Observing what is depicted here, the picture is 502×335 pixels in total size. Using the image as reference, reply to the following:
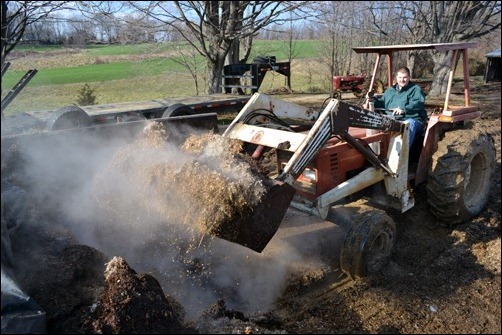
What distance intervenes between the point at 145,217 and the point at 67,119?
3.50 metres

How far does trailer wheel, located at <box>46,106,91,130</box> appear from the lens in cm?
679

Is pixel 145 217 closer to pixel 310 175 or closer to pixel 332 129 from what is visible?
pixel 310 175

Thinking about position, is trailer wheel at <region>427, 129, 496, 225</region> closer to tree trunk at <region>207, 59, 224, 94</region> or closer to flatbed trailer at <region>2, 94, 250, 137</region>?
flatbed trailer at <region>2, 94, 250, 137</region>

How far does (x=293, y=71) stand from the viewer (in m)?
27.3

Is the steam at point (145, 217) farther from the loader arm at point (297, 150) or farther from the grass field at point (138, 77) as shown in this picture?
the grass field at point (138, 77)

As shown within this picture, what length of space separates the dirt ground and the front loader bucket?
610 mm

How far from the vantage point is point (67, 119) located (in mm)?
7090

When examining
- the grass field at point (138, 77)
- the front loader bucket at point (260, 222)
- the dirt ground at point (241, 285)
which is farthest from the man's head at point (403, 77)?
the grass field at point (138, 77)

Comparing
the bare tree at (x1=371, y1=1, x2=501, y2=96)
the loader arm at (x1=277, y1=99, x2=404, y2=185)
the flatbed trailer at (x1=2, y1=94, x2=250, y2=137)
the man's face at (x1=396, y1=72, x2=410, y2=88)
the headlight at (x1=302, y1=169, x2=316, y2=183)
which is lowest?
the headlight at (x1=302, y1=169, x2=316, y2=183)

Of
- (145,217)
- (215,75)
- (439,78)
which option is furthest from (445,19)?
(145,217)

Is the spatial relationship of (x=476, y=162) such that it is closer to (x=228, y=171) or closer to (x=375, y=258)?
(x=375, y=258)

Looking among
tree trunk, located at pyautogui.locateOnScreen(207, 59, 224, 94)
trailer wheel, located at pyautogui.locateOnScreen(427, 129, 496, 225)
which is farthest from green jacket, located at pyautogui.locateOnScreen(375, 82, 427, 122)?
tree trunk, located at pyautogui.locateOnScreen(207, 59, 224, 94)

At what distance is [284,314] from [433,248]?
8.54 ft

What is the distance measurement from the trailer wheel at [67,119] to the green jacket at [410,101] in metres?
4.90
